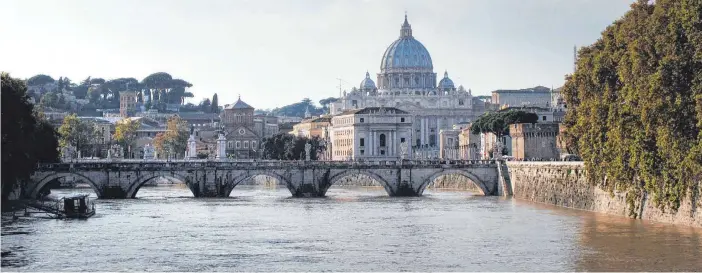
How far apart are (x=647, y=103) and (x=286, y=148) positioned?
114 metres

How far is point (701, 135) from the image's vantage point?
62.2 meters

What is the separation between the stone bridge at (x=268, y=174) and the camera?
9975 centimetres

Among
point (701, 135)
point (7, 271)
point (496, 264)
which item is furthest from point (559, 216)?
point (7, 271)

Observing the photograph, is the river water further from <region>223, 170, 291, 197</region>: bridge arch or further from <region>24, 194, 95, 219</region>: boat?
<region>223, 170, 291, 197</region>: bridge arch

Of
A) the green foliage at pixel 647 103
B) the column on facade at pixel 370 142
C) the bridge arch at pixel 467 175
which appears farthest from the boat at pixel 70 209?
the column on facade at pixel 370 142

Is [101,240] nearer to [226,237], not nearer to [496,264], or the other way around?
[226,237]

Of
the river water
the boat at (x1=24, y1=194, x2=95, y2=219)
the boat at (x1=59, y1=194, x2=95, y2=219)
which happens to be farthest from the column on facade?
the boat at (x1=59, y1=194, x2=95, y2=219)

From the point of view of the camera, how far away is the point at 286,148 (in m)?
178

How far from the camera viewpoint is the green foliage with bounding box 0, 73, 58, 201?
7831cm

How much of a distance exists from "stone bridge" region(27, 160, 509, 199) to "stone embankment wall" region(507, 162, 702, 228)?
13.9 feet

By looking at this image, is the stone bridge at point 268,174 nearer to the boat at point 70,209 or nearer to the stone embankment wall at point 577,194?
the stone embankment wall at point 577,194

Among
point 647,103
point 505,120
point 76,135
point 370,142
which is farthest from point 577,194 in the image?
point 370,142

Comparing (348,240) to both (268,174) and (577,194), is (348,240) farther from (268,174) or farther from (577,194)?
(268,174)

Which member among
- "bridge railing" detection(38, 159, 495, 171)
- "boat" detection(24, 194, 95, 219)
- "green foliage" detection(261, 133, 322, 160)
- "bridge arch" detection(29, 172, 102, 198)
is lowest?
"boat" detection(24, 194, 95, 219)
